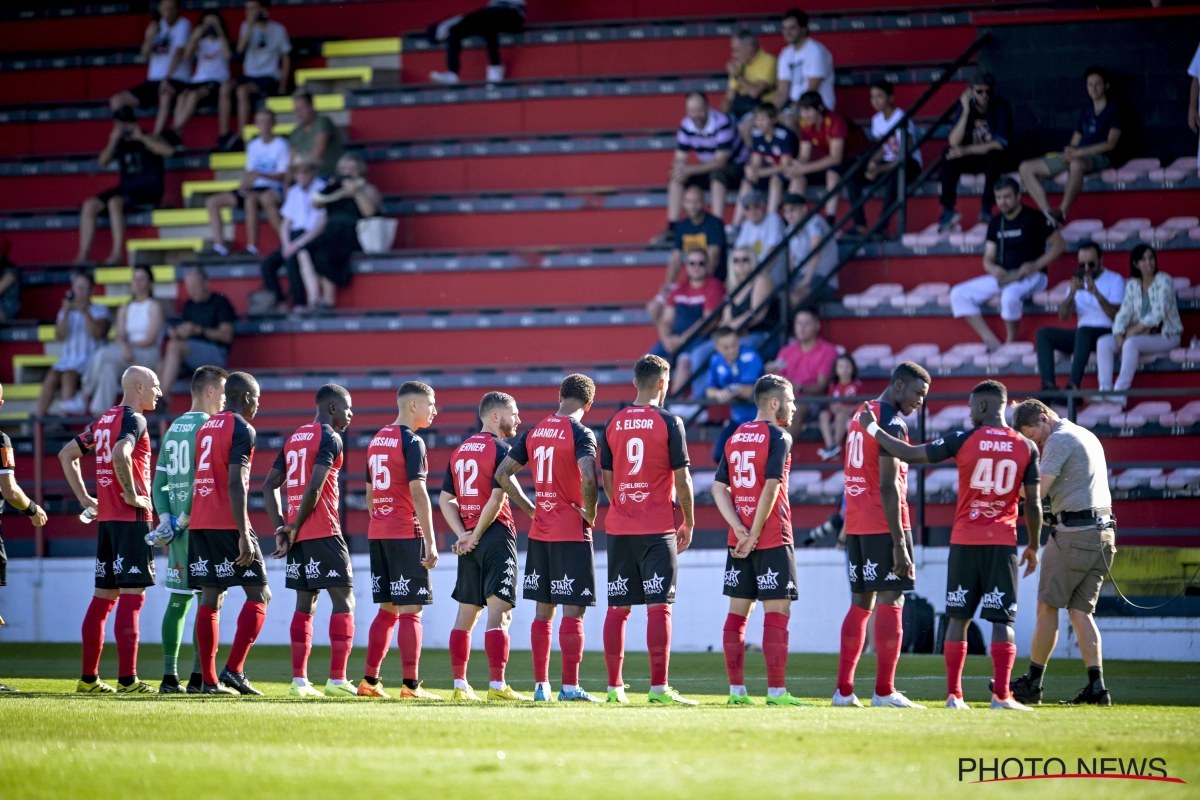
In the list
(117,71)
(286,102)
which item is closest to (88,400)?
(286,102)

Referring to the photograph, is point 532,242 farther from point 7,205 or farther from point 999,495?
point 999,495

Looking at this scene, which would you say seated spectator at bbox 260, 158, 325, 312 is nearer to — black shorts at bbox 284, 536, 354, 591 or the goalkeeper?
the goalkeeper

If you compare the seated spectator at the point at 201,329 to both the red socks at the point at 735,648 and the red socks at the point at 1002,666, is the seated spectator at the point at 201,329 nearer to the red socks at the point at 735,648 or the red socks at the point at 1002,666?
the red socks at the point at 735,648

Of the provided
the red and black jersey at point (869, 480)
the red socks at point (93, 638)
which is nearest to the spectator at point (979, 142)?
the red and black jersey at point (869, 480)

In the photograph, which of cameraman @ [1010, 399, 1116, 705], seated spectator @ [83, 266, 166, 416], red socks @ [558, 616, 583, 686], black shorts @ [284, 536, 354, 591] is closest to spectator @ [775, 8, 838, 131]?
seated spectator @ [83, 266, 166, 416]

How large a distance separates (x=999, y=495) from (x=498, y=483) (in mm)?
3315

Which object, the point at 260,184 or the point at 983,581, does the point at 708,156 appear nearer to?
the point at 260,184

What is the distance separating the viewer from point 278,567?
56.0 ft

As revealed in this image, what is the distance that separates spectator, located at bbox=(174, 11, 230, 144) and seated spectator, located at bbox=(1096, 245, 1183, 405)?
1354cm

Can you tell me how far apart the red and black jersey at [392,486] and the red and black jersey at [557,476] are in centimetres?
99

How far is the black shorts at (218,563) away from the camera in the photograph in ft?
35.7

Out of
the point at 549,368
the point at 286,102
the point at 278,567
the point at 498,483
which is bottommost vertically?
the point at 278,567

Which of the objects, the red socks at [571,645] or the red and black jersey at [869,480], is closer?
the red and black jersey at [869,480]

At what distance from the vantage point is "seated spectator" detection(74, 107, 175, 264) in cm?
2197
